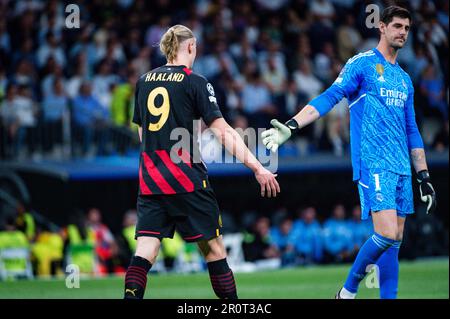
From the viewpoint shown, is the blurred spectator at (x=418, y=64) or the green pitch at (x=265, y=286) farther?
the blurred spectator at (x=418, y=64)

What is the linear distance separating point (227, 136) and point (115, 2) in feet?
49.4

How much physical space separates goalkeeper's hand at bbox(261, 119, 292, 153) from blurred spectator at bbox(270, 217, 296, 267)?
1294 centimetres

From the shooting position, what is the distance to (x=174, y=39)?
7.55 meters

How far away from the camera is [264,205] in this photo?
2166 centimetres

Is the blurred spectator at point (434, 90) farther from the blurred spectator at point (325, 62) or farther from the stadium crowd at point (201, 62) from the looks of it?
the blurred spectator at point (325, 62)

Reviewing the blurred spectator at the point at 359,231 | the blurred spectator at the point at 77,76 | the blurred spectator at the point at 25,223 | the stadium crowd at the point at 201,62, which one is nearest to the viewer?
the blurred spectator at the point at 25,223

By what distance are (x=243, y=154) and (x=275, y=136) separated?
297mm

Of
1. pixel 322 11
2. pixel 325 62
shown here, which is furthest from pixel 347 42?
pixel 322 11

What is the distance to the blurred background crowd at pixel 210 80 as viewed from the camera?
18422mm
